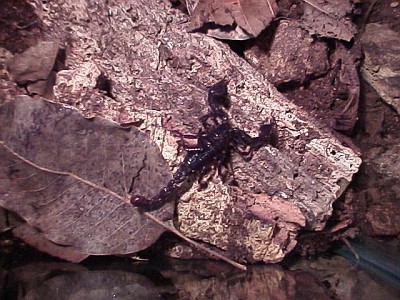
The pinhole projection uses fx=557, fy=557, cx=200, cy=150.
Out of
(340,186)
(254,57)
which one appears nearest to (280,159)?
(340,186)

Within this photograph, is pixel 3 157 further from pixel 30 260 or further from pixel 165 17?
pixel 165 17

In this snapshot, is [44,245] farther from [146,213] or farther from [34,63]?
[34,63]

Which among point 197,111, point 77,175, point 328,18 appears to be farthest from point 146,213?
point 328,18

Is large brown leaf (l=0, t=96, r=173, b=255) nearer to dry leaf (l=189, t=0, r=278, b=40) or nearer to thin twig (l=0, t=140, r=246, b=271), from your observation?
thin twig (l=0, t=140, r=246, b=271)

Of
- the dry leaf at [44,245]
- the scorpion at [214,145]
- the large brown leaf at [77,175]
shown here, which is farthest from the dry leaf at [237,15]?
the dry leaf at [44,245]

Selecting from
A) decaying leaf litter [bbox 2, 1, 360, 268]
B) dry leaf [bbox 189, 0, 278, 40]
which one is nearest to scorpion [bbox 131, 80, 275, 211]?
decaying leaf litter [bbox 2, 1, 360, 268]

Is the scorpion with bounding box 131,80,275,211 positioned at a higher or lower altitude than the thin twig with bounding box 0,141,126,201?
higher
